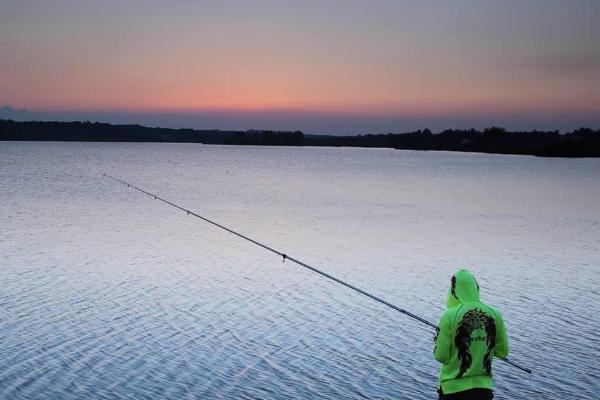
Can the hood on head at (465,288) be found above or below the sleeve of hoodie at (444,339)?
above

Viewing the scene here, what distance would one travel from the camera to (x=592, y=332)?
1267 centimetres

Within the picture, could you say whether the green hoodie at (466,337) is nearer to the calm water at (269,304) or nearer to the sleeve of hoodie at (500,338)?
the sleeve of hoodie at (500,338)

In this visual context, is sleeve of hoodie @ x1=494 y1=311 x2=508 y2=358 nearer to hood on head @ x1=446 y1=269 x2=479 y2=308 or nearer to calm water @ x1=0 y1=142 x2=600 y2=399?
hood on head @ x1=446 y1=269 x2=479 y2=308

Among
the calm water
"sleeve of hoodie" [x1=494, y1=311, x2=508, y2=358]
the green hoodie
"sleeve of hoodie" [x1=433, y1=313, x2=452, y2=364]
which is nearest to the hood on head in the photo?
the green hoodie

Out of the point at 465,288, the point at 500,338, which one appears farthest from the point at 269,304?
the point at 465,288

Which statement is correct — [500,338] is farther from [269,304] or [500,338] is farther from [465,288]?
[269,304]

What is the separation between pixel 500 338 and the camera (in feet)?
17.8

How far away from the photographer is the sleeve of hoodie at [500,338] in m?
5.34

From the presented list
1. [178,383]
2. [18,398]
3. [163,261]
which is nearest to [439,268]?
[163,261]

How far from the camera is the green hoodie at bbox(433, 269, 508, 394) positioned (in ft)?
17.0

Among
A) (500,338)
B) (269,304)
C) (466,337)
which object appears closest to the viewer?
(466,337)

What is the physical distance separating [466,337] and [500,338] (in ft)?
1.46

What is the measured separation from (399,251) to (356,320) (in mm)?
10078

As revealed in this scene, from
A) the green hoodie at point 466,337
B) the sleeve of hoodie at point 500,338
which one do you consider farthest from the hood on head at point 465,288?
the sleeve of hoodie at point 500,338
